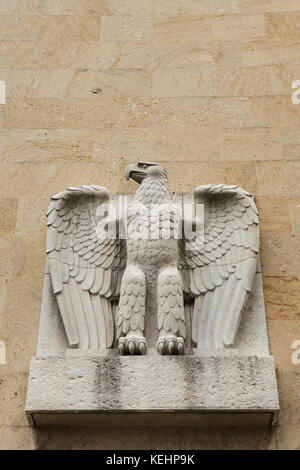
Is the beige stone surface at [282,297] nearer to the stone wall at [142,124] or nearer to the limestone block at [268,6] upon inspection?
the stone wall at [142,124]

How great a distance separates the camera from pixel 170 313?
545 centimetres

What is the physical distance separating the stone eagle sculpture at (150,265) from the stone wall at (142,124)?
1.16ft

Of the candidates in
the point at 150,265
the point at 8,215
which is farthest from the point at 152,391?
the point at 8,215

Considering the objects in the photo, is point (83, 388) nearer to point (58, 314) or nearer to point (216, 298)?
point (58, 314)

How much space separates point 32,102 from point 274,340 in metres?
3.21

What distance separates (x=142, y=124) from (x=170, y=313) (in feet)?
7.14

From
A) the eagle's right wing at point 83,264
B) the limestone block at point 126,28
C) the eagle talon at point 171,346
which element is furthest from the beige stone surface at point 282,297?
the limestone block at point 126,28

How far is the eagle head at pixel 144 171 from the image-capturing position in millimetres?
6152

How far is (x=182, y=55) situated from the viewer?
7375mm

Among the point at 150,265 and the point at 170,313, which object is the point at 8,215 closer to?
the point at 150,265

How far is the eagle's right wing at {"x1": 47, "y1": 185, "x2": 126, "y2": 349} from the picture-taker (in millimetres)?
5605
